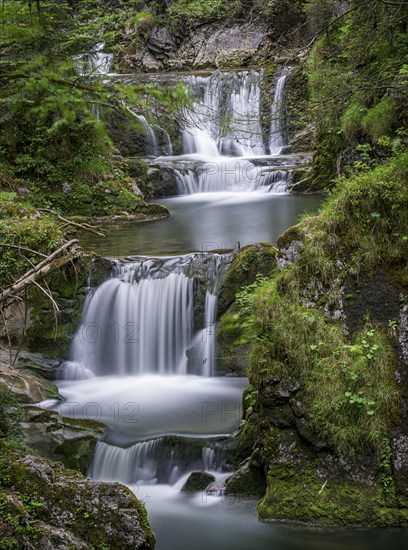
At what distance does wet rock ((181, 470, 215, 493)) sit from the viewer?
6094 millimetres

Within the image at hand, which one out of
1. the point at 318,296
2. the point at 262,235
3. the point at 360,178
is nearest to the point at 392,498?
the point at 318,296

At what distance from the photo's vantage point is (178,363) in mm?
8977

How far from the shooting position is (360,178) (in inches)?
256

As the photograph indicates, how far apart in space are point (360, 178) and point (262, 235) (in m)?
5.40

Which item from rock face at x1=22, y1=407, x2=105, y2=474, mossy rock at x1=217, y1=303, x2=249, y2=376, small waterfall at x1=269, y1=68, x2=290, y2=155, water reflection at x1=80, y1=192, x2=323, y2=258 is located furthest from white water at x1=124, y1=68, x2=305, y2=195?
rock face at x1=22, y1=407, x2=105, y2=474

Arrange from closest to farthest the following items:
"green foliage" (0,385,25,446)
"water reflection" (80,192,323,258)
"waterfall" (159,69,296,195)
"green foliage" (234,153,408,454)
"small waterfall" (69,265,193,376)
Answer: "green foliage" (0,385,25,446) → "green foliage" (234,153,408,454) → "small waterfall" (69,265,193,376) → "water reflection" (80,192,323,258) → "waterfall" (159,69,296,195)

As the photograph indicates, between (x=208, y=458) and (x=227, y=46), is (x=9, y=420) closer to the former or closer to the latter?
(x=208, y=458)

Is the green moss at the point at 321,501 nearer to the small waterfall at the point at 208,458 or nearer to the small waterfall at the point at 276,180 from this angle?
the small waterfall at the point at 208,458

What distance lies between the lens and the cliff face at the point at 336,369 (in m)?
5.29

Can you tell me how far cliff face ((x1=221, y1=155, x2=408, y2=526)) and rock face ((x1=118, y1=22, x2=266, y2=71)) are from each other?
745 inches

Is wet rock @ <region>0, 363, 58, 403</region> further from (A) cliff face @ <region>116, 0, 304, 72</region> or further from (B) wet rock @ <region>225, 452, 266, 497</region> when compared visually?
(A) cliff face @ <region>116, 0, 304, 72</region>

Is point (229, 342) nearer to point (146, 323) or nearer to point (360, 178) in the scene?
point (146, 323)

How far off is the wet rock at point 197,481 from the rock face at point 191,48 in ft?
66.6

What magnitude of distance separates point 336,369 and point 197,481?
1.84 m
